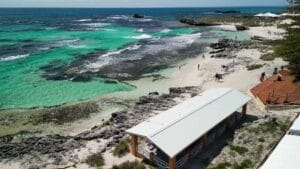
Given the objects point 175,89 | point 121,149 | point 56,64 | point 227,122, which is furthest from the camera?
point 56,64

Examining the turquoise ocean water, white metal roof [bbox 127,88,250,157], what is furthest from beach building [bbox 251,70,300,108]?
the turquoise ocean water

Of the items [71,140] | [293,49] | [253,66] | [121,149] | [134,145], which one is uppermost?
[293,49]

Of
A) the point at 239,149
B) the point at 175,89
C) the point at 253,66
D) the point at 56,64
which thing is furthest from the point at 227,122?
the point at 56,64

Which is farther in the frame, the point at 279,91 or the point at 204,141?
the point at 279,91

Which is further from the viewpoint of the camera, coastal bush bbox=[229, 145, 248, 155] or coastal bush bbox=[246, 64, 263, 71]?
coastal bush bbox=[246, 64, 263, 71]

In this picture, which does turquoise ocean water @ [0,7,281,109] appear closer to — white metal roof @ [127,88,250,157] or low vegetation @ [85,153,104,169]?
low vegetation @ [85,153,104,169]

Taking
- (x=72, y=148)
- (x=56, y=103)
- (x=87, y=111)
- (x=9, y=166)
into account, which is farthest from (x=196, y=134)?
(x=56, y=103)

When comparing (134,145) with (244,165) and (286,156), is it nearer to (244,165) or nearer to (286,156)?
(244,165)
